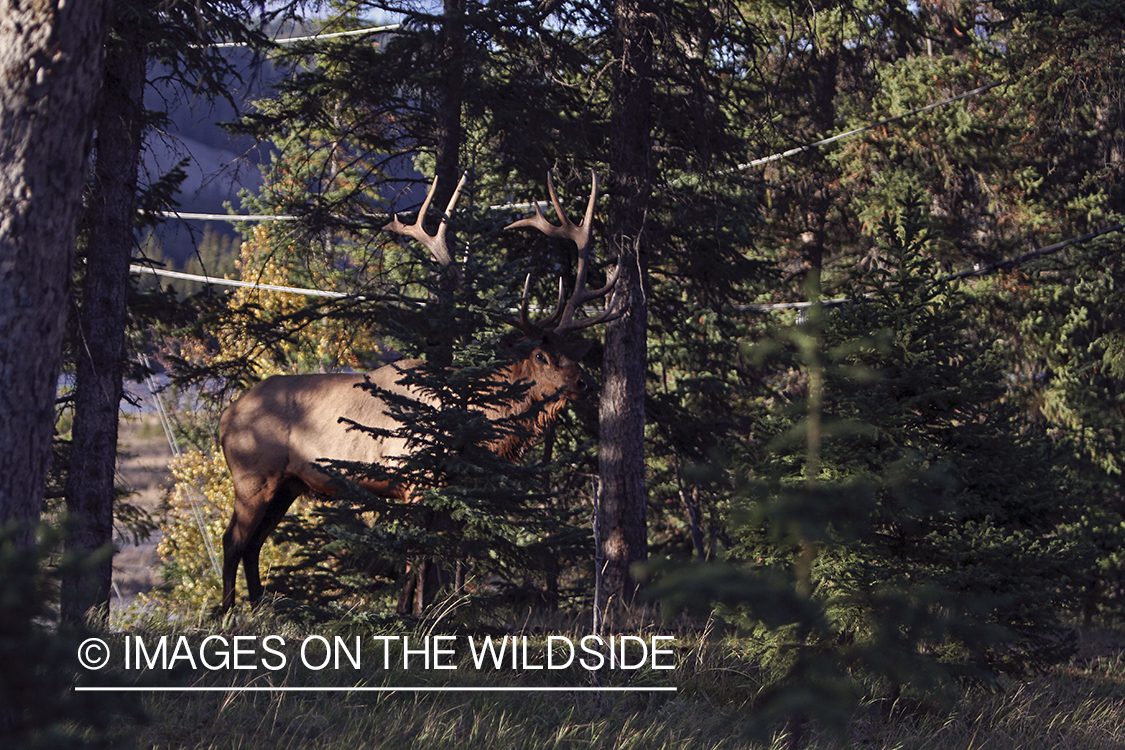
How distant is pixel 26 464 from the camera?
15.7 feet

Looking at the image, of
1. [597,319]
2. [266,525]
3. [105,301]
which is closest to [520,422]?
[597,319]

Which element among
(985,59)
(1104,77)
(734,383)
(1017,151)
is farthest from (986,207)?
(734,383)

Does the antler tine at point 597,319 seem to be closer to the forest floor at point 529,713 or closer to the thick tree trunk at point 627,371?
the thick tree trunk at point 627,371

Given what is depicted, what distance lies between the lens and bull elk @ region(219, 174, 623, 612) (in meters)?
9.77

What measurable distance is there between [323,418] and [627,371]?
3.73m

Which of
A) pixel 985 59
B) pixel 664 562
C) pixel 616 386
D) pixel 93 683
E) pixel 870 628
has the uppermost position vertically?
pixel 985 59

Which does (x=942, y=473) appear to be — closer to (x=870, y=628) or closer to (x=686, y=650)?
(x=870, y=628)

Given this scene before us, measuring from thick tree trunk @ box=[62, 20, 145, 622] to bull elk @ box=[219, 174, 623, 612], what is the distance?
133 cm

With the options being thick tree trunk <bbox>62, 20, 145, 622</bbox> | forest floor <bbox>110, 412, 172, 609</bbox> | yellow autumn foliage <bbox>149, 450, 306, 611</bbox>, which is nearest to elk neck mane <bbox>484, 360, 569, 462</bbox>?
thick tree trunk <bbox>62, 20, 145, 622</bbox>

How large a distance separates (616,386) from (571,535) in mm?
4362

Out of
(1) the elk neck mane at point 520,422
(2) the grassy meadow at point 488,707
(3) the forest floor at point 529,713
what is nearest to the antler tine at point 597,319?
(1) the elk neck mane at point 520,422

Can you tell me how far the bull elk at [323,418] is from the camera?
32.1ft

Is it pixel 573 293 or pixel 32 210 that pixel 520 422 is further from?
pixel 32 210

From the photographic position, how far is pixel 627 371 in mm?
11680
